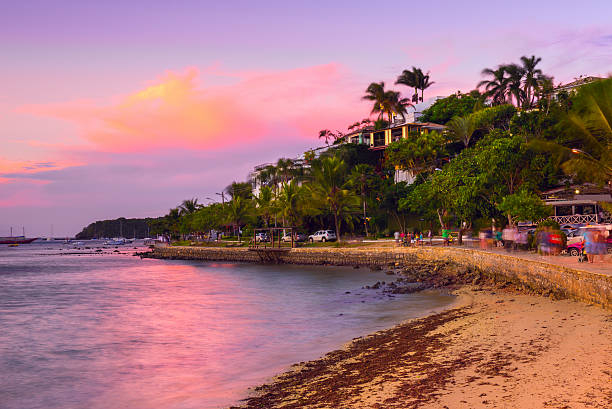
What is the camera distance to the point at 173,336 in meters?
22.9

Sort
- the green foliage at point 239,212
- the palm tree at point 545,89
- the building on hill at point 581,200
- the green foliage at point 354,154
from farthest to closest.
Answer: the green foliage at point 239,212 → the green foliage at point 354,154 → the palm tree at point 545,89 → the building on hill at point 581,200

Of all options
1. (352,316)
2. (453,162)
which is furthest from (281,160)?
(352,316)

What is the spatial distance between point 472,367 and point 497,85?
261 ft

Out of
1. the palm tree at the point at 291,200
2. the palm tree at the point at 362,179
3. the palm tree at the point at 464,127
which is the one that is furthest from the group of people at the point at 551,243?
the palm tree at the point at 291,200

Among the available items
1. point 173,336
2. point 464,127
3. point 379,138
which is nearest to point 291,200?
point 464,127

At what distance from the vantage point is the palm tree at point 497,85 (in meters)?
81.4

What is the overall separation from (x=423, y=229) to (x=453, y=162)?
79.0 ft

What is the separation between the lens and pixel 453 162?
5006 cm

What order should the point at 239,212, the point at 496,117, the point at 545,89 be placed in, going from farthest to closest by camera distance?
1. the point at 239,212
2. the point at 545,89
3. the point at 496,117

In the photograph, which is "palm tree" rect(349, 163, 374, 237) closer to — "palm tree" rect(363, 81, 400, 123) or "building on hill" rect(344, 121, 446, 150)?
"building on hill" rect(344, 121, 446, 150)

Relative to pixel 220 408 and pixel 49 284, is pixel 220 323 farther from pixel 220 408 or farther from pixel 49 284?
pixel 49 284

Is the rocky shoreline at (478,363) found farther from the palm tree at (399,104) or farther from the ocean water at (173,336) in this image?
the palm tree at (399,104)

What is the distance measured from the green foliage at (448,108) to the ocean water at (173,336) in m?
52.9

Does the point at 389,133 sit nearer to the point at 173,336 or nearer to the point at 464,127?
the point at 464,127
